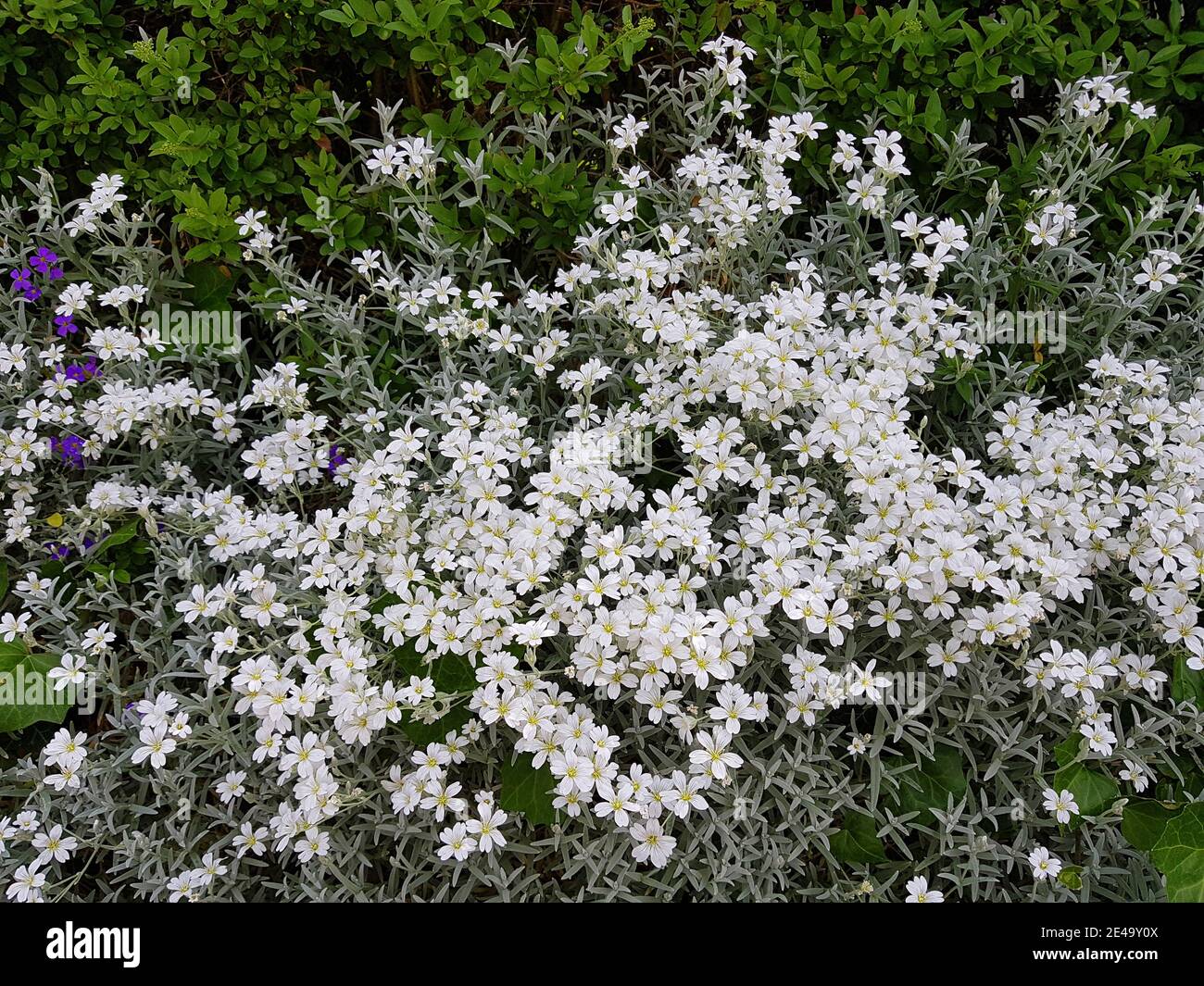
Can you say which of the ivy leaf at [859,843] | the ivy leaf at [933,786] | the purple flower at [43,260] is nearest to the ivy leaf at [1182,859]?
the ivy leaf at [933,786]

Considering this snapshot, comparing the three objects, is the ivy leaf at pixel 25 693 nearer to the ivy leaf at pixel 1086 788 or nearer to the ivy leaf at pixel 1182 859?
the ivy leaf at pixel 1086 788

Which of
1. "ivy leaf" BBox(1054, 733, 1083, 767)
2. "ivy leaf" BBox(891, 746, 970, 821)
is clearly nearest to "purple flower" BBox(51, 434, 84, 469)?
"ivy leaf" BBox(891, 746, 970, 821)

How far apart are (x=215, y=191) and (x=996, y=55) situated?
2589 millimetres

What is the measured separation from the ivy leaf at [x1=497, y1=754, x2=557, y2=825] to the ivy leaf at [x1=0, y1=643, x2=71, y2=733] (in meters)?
1.23

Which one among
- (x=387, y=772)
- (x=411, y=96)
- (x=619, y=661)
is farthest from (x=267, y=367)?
(x=619, y=661)

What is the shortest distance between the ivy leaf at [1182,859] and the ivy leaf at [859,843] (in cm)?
61

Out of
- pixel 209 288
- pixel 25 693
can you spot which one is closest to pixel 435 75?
pixel 209 288

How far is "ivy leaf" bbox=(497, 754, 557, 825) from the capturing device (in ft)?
7.61

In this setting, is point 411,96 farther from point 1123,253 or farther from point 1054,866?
point 1054,866

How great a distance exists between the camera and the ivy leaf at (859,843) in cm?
235

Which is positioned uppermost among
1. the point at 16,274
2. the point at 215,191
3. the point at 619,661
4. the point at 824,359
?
the point at 215,191

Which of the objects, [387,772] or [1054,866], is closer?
[1054,866]

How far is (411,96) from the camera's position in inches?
137
